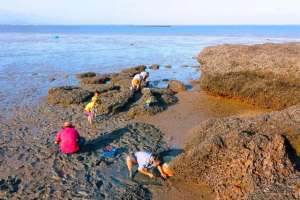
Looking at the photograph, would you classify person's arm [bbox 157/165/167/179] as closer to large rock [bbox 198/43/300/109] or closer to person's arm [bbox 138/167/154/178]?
person's arm [bbox 138/167/154/178]

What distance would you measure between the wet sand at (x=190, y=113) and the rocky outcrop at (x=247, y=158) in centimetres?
297

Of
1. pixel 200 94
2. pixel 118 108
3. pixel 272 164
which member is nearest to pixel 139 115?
pixel 118 108

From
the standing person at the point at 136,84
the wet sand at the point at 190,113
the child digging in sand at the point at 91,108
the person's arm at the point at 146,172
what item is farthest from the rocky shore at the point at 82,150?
the standing person at the point at 136,84

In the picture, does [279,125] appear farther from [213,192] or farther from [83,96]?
[83,96]

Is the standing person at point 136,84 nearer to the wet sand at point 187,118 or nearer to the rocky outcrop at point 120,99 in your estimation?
the rocky outcrop at point 120,99

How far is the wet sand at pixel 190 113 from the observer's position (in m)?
16.1

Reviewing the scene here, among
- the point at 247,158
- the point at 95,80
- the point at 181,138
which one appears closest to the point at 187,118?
the point at 181,138

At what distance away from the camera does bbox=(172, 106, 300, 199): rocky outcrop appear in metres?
9.98

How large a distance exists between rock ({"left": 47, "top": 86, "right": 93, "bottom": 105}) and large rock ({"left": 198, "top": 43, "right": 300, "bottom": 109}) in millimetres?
7306

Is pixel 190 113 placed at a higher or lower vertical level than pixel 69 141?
lower

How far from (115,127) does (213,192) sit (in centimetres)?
679

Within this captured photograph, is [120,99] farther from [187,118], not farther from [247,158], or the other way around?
[247,158]

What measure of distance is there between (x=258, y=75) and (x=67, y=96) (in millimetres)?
10672

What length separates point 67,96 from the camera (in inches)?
814
